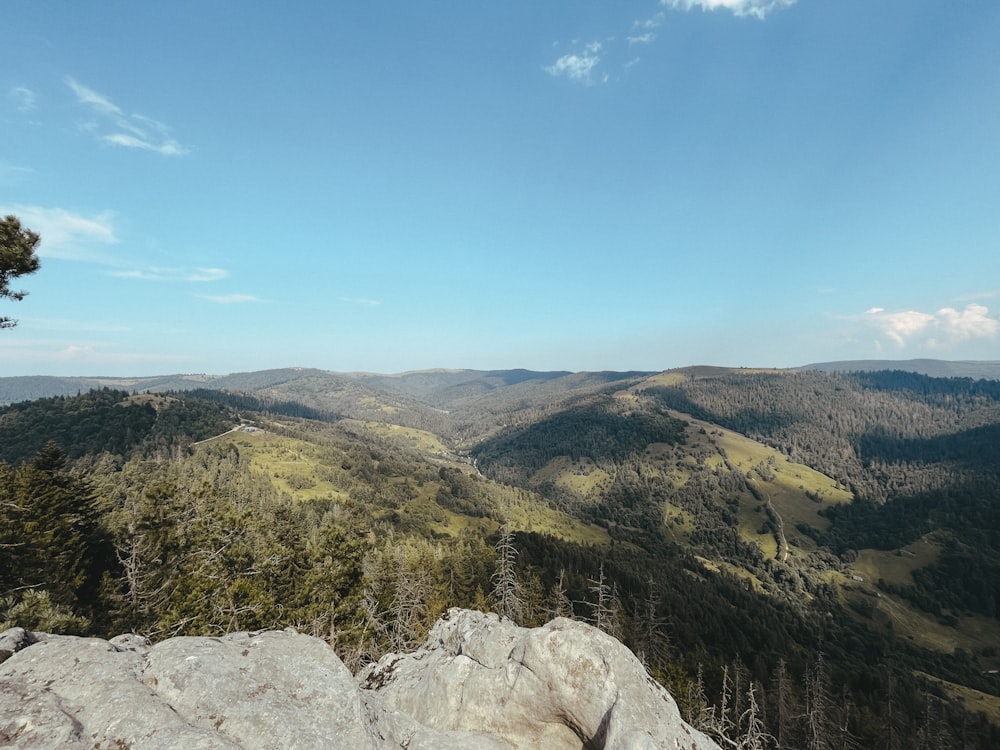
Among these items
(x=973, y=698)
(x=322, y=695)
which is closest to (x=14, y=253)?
(x=322, y=695)

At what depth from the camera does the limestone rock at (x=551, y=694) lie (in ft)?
49.3

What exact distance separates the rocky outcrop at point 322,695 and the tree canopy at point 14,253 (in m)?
21.7

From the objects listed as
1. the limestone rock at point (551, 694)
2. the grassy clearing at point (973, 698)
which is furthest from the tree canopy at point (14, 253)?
the grassy clearing at point (973, 698)

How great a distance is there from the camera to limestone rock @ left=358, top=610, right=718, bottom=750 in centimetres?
1502

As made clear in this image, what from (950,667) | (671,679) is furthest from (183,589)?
(950,667)

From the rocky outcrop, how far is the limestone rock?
45 mm

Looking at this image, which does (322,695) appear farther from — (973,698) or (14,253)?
(973,698)

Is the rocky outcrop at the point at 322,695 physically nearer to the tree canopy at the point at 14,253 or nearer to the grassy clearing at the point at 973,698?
the tree canopy at the point at 14,253

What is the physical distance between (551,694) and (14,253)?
114ft

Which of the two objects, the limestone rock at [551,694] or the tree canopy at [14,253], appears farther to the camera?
the tree canopy at [14,253]

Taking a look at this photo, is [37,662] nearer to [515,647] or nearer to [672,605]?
[515,647]

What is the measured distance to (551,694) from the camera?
16500 mm

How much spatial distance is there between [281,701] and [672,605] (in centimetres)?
16166

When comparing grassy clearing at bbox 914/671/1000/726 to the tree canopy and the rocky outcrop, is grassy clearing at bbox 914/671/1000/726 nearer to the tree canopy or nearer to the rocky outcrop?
the rocky outcrop
